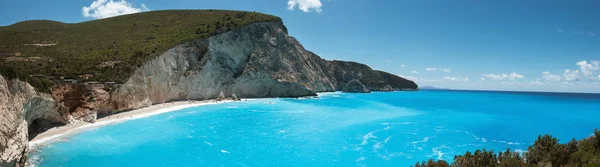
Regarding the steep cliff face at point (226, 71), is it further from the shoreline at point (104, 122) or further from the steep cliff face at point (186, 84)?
the shoreline at point (104, 122)

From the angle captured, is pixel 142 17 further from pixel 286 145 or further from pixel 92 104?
pixel 286 145

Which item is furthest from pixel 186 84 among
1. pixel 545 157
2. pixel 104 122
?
pixel 545 157

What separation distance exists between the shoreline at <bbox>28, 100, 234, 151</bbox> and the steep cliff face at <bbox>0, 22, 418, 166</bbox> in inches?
43.6

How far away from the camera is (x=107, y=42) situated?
56.1 m

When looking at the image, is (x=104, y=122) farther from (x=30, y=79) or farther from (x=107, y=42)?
(x=107, y=42)

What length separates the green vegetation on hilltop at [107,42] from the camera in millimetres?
39562

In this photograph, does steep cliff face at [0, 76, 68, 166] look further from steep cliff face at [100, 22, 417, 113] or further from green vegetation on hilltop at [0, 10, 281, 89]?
steep cliff face at [100, 22, 417, 113]

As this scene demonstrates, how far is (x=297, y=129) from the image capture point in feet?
114

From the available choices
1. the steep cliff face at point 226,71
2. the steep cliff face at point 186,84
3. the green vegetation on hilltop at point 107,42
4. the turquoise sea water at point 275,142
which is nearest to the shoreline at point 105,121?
the steep cliff face at point 186,84

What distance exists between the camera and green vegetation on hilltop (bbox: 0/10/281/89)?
39.6 m

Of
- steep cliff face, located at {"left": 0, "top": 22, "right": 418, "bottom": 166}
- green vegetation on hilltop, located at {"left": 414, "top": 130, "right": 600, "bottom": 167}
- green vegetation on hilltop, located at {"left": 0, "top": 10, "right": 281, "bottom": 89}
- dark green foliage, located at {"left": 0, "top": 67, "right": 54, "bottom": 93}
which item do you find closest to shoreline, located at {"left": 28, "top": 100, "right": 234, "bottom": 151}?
steep cliff face, located at {"left": 0, "top": 22, "right": 418, "bottom": 166}

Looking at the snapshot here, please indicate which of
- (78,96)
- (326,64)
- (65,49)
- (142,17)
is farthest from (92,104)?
(326,64)

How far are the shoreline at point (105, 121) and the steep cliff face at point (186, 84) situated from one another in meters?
1.11

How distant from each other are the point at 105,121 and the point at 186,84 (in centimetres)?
2578
